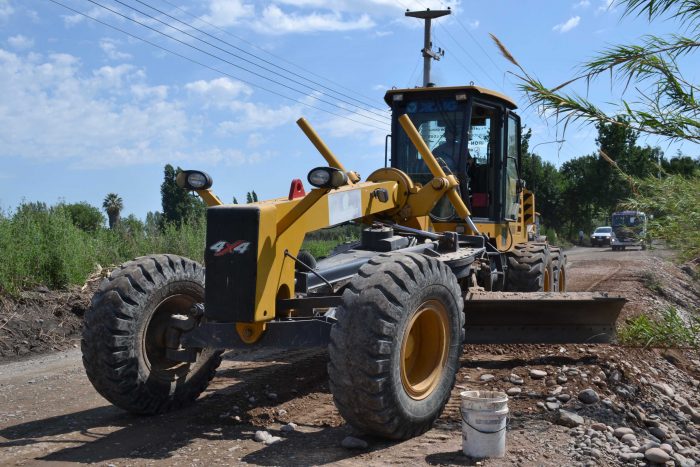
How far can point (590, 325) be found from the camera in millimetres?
6945

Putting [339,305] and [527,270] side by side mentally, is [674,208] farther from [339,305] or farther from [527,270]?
[339,305]

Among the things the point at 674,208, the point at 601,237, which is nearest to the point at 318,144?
the point at 674,208

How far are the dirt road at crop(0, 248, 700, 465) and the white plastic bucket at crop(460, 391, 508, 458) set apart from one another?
0.09m

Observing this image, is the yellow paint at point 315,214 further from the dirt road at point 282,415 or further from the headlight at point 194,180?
the dirt road at point 282,415

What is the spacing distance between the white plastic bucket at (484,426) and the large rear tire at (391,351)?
1.55 feet

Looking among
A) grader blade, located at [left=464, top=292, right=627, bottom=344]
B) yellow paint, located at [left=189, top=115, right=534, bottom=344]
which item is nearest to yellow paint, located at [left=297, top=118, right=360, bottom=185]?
yellow paint, located at [left=189, top=115, right=534, bottom=344]

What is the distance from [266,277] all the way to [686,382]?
4.91 m

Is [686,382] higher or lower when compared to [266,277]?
lower

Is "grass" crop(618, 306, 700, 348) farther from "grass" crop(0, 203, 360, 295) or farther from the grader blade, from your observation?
"grass" crop(0, 203, 360, 295)

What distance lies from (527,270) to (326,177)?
469 cm

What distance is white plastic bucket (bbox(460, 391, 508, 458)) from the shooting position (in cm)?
461

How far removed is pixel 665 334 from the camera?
22.4ft

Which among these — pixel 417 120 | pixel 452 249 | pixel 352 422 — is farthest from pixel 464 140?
pixel 352 422

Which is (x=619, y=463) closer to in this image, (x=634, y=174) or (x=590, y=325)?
(x=590, y=325)
